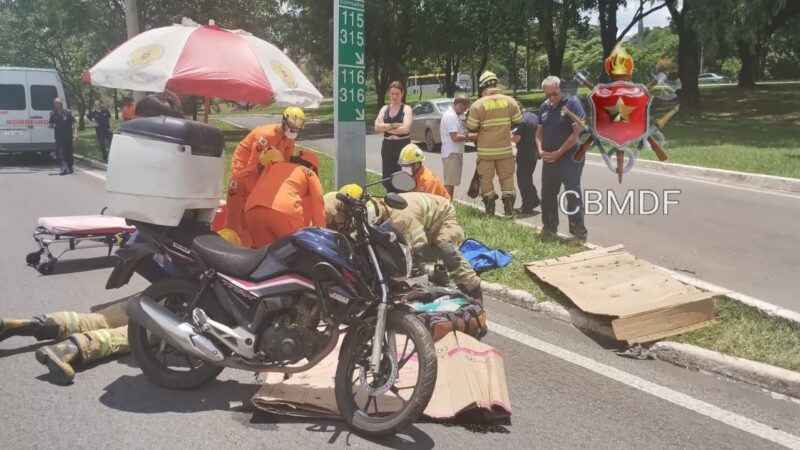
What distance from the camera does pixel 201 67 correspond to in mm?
5469

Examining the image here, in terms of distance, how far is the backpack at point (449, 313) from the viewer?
462cm

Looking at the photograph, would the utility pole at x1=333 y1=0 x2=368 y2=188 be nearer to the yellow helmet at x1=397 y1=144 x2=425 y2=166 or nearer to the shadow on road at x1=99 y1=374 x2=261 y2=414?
the yellow helmet at x1=397 y1=144 x2=425 y2=166

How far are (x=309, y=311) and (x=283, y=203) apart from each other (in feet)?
4.48

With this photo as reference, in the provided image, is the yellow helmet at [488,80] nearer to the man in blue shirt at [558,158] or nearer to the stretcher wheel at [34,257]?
the man in blue shirt at [558,158]

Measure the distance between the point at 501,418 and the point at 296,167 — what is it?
2.41 meters

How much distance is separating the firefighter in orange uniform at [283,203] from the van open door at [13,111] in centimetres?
1655

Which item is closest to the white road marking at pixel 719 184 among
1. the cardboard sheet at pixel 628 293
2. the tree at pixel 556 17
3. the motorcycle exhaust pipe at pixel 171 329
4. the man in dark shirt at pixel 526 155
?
the man in dark shirt at pixel 526 155

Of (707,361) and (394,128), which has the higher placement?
(394,128)

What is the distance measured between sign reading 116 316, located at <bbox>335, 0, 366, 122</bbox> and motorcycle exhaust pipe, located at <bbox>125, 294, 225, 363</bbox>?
3454 millimetres

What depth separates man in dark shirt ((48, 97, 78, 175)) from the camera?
16.4 m

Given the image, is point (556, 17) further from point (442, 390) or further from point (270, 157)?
point (442, 390)

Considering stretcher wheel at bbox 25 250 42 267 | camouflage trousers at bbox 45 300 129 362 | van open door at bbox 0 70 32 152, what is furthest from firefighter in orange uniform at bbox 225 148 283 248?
van open door at bbox 0 70 32 152

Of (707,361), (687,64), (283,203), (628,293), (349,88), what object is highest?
(687,64)

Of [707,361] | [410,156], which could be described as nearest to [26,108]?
[410,156]
